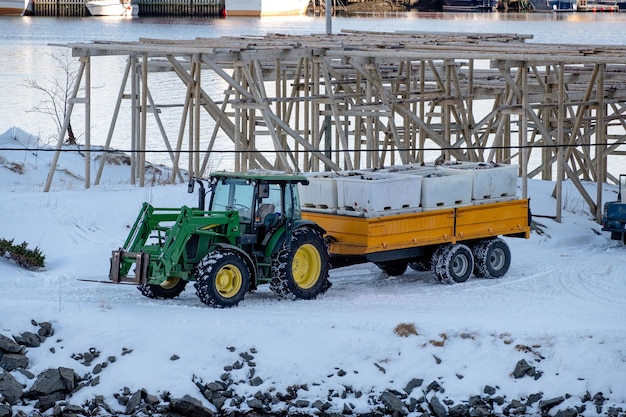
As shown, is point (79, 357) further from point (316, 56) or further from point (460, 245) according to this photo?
point (316, 56)

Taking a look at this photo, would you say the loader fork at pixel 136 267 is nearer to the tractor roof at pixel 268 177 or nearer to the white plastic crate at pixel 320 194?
the tractor roof at pixel 268 177

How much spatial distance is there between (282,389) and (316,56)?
43.2ft

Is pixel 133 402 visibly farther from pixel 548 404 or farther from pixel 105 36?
pixel 105 36

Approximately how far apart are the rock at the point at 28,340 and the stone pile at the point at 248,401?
359 mm

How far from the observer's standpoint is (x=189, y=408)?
54.1ft

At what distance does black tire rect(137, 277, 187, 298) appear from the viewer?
1964 centimetres

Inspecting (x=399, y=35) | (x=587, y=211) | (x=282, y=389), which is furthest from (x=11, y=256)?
(x=399, y=35)

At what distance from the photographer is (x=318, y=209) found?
21.3m

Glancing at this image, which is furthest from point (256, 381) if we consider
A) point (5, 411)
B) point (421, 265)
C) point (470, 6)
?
point (470, 6)

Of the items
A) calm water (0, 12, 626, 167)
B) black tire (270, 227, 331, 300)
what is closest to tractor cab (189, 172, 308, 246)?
black tire (270, 227, 331, 300)

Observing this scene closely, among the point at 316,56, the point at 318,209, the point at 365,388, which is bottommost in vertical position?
the point at 365,388

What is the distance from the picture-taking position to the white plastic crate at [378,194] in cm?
2069

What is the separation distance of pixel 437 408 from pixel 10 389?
16.8ft

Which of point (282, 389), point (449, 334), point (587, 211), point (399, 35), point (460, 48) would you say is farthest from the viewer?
point (399, 35)
